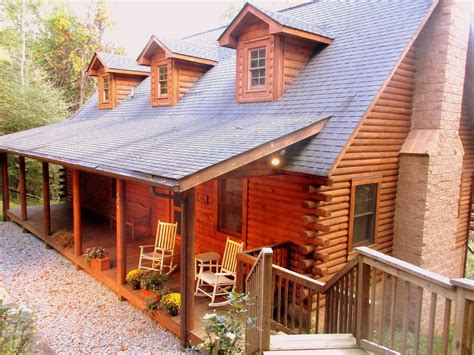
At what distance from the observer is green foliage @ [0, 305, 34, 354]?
15.1 feet

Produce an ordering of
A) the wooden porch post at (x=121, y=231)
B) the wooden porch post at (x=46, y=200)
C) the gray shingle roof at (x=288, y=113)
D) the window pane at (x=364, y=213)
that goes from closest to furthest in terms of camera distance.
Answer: the gray shingle roof at (x=288, y=113) < the wooden porch post at (x=121, y=231) < the window pane at (x=364, y=213) < the wooden porch post at (x=46, y=200)

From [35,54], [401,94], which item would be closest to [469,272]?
[401,94]

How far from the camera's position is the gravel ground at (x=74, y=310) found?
627 centimetres

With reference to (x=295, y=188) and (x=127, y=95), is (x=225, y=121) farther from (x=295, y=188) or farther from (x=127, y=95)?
(x=127, y=95)

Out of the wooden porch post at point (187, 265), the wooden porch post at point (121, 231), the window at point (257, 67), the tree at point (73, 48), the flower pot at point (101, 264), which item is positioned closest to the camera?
the wooden porch post at point (187, 265)

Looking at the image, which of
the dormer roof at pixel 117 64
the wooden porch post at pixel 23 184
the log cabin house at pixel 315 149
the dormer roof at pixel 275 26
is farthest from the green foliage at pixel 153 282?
the dormer roof at pixel 117 64

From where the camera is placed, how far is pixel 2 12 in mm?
29141

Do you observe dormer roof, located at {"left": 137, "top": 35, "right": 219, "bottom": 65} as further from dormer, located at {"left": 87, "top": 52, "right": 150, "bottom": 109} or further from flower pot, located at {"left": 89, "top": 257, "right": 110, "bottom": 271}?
flower pot, located at {"left": 89, "top": 257, "right": 110, "bottom": 271}

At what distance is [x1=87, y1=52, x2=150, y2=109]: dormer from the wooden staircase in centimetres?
1281

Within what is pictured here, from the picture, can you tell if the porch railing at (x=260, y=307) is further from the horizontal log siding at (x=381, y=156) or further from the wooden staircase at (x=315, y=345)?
the horizontal log siding at (x=381, y=156)

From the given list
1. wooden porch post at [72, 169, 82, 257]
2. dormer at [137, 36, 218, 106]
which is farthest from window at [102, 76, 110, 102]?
wooden porch post at [72, 169, 82, 257]

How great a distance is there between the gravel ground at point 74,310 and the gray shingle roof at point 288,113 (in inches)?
109

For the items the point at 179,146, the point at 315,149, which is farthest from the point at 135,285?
the point at 315,149

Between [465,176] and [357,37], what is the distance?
5.29 m
